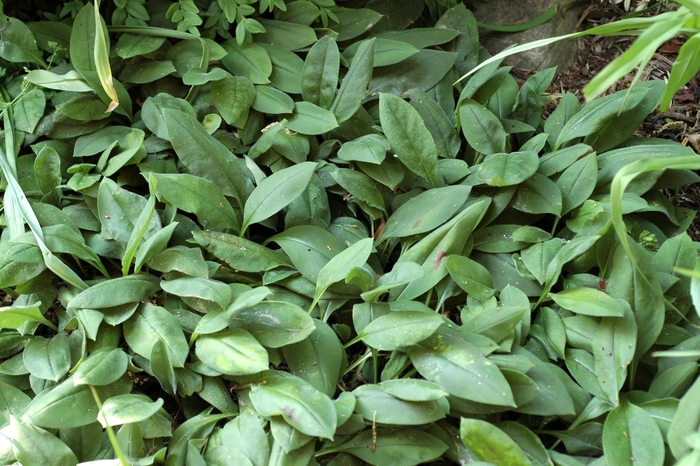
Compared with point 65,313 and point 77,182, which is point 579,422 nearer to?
point 65,313

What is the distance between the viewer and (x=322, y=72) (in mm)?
1662

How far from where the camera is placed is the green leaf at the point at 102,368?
1209 millimetres

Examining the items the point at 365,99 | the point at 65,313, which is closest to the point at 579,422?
the point at 365,99

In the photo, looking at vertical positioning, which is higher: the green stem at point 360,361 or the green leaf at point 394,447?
the green stem at point 360,361

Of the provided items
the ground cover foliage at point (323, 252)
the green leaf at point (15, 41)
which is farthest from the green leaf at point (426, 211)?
the green leaf at point (15, 41)

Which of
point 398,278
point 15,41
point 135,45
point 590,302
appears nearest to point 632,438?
point 590,302

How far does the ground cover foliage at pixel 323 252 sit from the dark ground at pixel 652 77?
0.22m

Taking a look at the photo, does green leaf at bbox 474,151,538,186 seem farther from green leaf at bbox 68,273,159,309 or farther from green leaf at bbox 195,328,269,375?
green leaf at bbox 68,273,159,309

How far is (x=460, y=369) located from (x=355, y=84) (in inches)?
33.4

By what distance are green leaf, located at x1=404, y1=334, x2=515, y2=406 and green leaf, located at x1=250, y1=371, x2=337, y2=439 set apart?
0.21 metres

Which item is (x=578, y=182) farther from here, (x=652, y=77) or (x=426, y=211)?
(x=652, y=77)

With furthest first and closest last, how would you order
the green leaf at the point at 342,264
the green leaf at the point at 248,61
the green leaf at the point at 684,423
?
the green leaf at the point at 248,61
the green leaf at the point at 342,264
the green leaf at the point at 684,423

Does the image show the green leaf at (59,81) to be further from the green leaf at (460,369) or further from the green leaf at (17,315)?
the green leaf at (460,369)

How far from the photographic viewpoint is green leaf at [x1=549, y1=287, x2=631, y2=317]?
1206 mm
